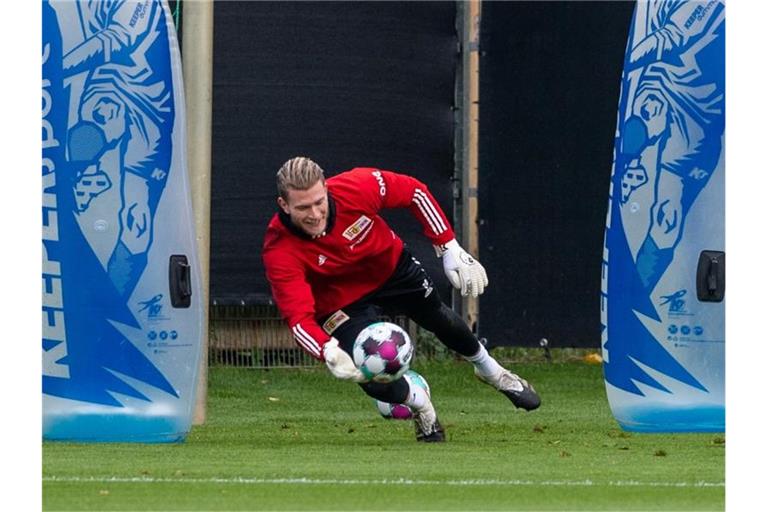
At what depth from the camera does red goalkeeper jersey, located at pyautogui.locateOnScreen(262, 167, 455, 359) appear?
7039 millimetres

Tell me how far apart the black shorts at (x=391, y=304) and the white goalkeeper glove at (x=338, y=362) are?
34 cm

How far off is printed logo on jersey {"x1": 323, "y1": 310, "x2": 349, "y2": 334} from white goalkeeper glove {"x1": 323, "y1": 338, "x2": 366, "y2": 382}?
1.53 ft

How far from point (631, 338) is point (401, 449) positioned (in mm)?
1343

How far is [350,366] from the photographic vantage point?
22.5 feet

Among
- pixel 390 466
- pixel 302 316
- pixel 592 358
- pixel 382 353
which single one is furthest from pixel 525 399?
pixel 592 358

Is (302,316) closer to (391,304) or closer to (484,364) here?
(391,304)

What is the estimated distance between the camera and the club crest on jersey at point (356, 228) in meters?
7.25

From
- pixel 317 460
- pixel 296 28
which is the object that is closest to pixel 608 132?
pixel 296 28

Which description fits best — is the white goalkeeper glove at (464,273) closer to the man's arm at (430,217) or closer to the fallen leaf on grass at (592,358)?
the man's arm at (430,217)

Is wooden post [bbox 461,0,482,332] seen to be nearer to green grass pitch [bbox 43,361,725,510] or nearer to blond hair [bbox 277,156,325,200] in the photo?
green grass pitch [bbox 43,361,725,510]

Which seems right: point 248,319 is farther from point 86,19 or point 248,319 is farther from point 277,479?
point 277,479

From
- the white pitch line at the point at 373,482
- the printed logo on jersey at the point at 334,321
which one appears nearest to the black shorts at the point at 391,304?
the printed logo on jersey at the point at 334,321

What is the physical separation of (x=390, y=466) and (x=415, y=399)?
4.19 feet

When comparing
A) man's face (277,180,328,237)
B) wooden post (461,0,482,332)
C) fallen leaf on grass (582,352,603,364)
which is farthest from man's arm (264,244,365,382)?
fallen leaf on grass (582,352,603,364)
